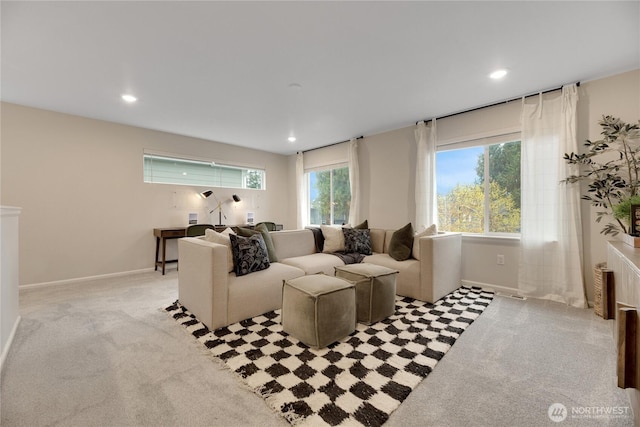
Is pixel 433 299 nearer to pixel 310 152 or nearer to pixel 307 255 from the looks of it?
pixel 307 255

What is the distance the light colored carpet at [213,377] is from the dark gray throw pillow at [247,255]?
28.3 inches

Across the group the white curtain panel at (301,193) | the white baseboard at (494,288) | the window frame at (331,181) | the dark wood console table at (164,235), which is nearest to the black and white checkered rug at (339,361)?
the white baseboard at (494,288)

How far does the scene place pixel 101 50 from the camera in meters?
2.20

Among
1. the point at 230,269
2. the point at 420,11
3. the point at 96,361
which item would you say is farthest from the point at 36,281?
the point at 420,11

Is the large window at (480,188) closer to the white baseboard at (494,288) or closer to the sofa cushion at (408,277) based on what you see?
the white baseboard at (494,288)

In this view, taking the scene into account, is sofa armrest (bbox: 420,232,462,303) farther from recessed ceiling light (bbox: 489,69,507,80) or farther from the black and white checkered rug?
recessed ceiling light (bbox: 489,69,507,80)

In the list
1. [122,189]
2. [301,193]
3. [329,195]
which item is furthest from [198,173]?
[329,195]

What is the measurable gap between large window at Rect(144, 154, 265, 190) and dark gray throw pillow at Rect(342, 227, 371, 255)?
293cm

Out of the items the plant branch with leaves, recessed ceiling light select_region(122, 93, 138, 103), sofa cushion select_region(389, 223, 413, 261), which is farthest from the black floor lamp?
the plant branch with leaves

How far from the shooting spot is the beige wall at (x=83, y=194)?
3.40 metres

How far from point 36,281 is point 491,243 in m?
6.13

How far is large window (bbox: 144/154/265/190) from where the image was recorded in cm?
449

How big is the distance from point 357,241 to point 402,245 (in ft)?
2.21

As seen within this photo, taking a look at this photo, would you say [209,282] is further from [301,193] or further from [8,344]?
[301,193]
